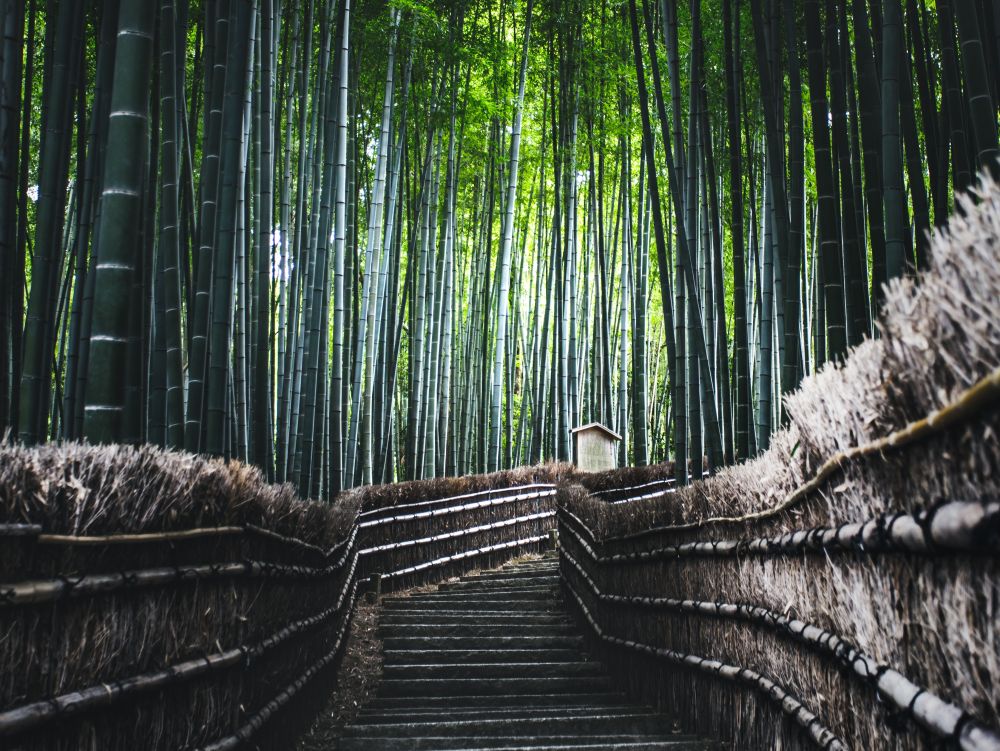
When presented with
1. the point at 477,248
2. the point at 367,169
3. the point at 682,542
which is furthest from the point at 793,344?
the point at 477,248

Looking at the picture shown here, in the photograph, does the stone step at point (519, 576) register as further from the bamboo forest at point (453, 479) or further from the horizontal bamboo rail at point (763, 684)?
the horizontal bamboo rail at point (763, 684)

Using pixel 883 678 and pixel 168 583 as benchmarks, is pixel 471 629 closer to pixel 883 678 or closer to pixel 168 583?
pixel 168 583

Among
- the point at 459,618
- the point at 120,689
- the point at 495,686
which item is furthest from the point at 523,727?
the point at 459,618

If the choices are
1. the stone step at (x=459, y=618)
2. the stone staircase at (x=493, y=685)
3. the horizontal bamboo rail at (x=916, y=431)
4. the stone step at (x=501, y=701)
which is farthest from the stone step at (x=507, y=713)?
the horizontal bamboo rail at (x=916, y=431)

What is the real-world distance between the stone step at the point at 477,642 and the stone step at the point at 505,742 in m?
1.64

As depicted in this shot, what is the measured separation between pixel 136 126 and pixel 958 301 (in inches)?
83.0

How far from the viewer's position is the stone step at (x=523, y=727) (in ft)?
11.0

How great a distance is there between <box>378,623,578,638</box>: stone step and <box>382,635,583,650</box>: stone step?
122 mm

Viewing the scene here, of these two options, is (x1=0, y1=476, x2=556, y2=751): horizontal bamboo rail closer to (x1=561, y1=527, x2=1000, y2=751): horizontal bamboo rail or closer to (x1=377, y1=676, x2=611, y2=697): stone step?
(x1=377, y1=676, x2=611, y2=697): stone step

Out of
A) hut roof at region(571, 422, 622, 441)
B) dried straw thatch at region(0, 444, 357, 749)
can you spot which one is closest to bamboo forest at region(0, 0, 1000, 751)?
dried straw thatch at region(0, 444, 357, 749)

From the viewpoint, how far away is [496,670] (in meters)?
4.56

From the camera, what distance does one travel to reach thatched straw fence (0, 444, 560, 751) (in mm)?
1519

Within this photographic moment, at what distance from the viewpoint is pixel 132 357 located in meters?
2.76

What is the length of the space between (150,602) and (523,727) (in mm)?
1862
